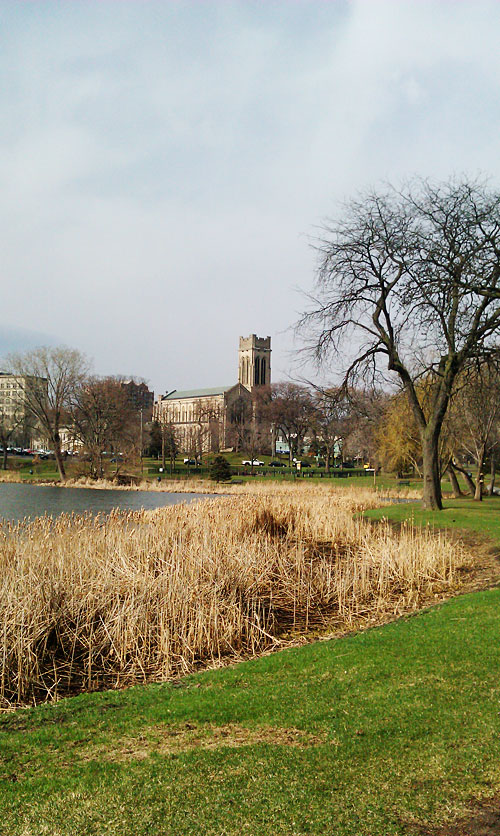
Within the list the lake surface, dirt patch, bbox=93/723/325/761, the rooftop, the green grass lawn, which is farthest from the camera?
the rooftop

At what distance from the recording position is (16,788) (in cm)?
418

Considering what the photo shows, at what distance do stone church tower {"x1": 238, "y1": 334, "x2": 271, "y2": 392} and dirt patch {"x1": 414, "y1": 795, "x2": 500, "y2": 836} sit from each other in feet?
469

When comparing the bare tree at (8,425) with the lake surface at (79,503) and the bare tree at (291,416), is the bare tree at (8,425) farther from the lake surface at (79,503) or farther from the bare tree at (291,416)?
the bare tree at (291,416)

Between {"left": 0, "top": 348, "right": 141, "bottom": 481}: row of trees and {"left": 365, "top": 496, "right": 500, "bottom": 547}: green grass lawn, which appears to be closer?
{"left": 365, "top": 496, "right": 500, "bottom": 547}: green grass lawn

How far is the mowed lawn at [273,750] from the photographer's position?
374cm

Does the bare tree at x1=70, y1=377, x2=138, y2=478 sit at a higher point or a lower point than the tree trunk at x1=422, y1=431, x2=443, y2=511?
higher

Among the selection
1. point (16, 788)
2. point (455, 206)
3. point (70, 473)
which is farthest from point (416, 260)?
point (70, 473)

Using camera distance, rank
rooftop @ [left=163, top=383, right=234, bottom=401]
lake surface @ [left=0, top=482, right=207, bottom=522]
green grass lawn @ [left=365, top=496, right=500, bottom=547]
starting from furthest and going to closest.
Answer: rooftop @ [left=163, top=383, right=234, bottom=401]
lake surface @ [left=0, top=482, right=207, bottom=522]
green grass lawn @ [left=365, top=496, right=500, bottom=547]

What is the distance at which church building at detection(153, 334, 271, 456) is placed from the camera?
86938mm

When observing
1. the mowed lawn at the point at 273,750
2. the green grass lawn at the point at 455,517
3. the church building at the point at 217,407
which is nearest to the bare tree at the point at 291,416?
the church building at the point at 217,407

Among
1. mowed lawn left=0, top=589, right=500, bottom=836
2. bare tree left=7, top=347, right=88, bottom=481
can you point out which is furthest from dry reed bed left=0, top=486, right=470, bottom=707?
bare tree left=7, top=347, right=88, bottom=481

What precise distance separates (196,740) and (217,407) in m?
96.3

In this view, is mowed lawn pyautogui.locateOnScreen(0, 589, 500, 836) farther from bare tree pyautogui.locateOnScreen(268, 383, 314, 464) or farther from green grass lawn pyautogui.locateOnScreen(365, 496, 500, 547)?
bare tree pyautogui.locateOnScreen(268, 383, 314, 464)

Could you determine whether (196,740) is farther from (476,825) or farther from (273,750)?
(476,825)
